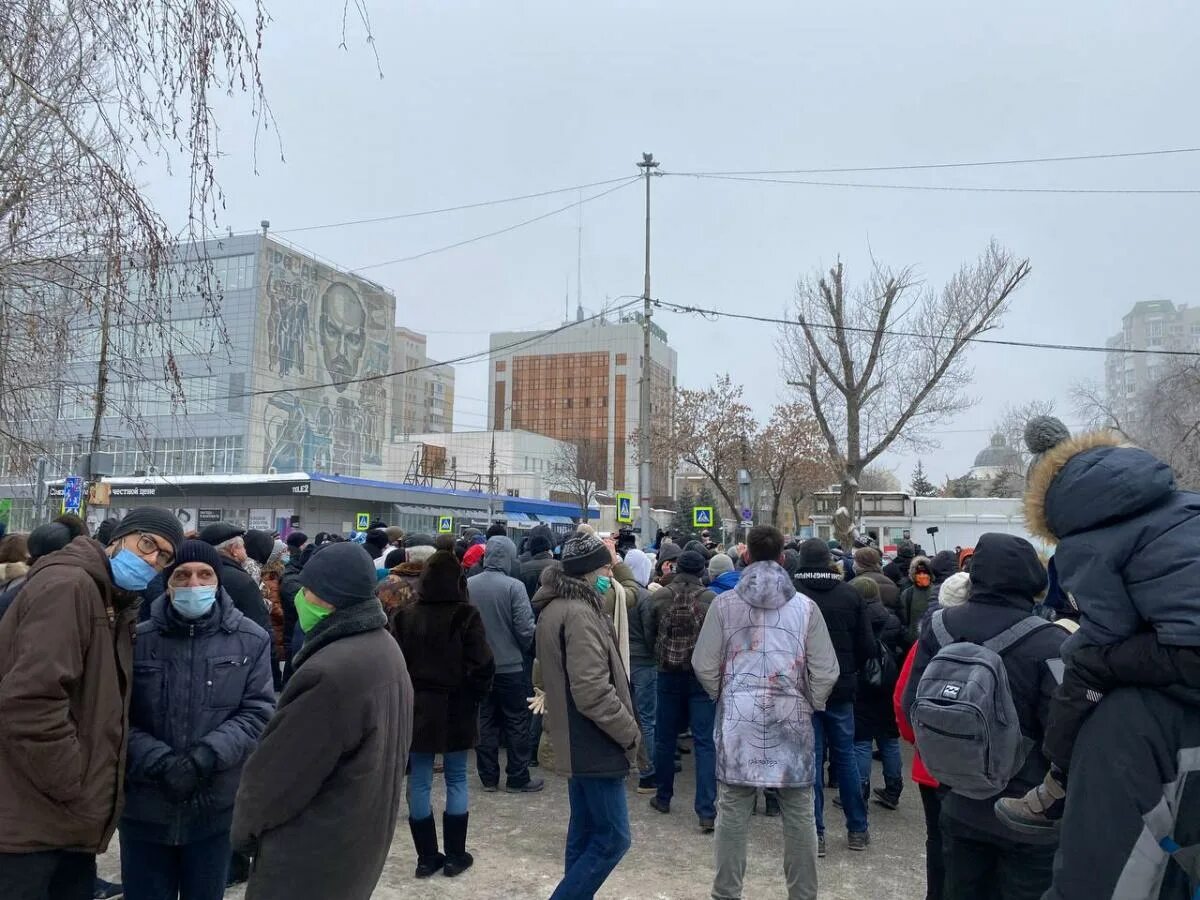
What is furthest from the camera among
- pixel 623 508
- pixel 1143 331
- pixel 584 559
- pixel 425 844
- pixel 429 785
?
pixel 1143 331

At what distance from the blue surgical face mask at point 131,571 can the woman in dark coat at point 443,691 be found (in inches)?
90.7

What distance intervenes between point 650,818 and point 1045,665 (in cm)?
397

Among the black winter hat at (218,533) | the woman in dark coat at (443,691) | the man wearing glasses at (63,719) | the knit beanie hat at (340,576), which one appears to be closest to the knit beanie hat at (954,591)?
the woman in dark coat at (443,691)

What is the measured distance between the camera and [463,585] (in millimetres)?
5809

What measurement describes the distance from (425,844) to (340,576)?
2858mm

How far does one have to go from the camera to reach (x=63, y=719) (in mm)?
2859

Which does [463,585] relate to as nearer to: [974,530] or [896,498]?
[974,530]

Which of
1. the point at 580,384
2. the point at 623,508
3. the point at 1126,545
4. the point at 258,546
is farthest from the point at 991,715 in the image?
the point at 580,384

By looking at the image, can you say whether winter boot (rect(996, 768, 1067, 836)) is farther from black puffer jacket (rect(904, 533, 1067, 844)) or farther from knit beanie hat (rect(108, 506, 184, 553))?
knit beanie hat (rect(108, 506, 184, 553))

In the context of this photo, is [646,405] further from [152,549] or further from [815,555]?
[152,549]

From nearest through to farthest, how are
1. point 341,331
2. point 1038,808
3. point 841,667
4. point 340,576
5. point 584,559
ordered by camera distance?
point 1038,808, point 340,576, point 584,559, point 841,667, point 341,331

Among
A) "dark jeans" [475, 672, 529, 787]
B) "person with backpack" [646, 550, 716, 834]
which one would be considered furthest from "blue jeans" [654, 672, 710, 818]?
"dark jeans" [475, 672, 529, 787]

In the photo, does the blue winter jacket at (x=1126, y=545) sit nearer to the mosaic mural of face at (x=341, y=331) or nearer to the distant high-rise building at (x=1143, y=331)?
the distant high-rise building at (x=1143, y=331)

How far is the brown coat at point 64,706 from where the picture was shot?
2.82 m
